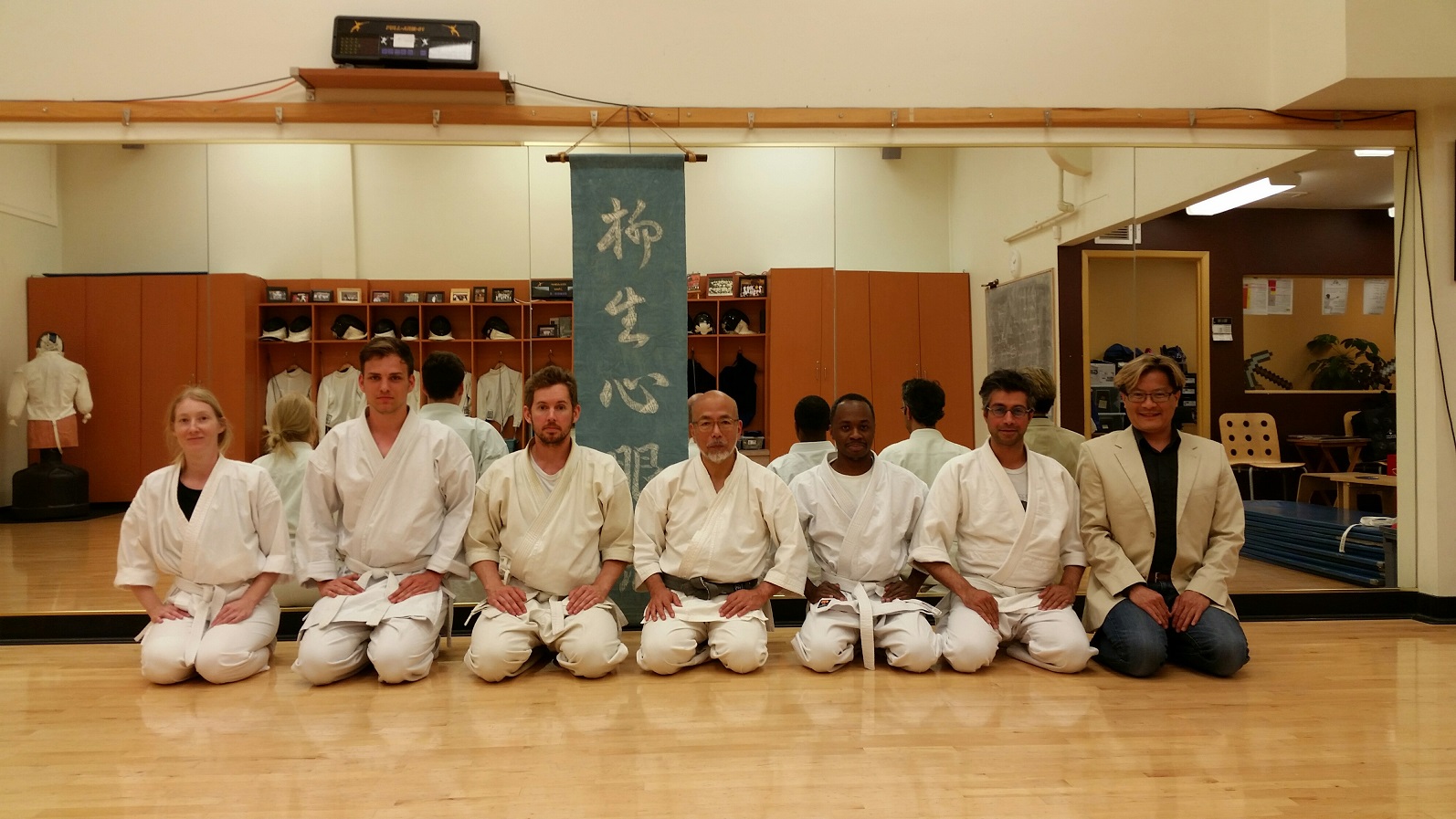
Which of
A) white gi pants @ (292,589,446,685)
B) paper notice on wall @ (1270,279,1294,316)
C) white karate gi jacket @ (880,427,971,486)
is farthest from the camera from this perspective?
paper notice on wall @ (1270,279,1294,316)

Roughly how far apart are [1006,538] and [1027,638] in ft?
1.26

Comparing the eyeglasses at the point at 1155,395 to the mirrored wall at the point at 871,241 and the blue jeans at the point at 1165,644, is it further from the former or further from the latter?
the mirrored wall at the point at 871,241

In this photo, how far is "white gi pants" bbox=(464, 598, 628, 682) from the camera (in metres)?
3.14

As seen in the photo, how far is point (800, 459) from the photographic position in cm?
407

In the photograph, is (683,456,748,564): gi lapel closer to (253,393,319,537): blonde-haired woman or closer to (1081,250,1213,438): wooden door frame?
(253,393,319,537): blonde-haired woman

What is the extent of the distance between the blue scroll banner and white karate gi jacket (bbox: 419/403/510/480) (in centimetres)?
47

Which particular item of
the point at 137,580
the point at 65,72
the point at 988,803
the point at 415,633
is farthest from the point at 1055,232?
the point at 65,72

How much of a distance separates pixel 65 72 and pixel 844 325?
3718mm

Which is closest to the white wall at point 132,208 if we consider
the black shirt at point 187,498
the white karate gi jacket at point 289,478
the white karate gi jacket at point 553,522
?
the white karate gi jacket at point 289,478

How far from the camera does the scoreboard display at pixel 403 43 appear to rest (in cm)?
381

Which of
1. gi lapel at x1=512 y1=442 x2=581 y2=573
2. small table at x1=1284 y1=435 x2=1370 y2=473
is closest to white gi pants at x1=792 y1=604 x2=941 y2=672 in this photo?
gi lapel at x1=512 y1=442 x2=581 y2=573

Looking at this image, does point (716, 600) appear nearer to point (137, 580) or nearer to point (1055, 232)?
point (137, 580)

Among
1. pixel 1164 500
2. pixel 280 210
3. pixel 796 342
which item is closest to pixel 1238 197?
pixel 1164 500

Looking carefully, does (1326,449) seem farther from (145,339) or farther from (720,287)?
(145,339)
